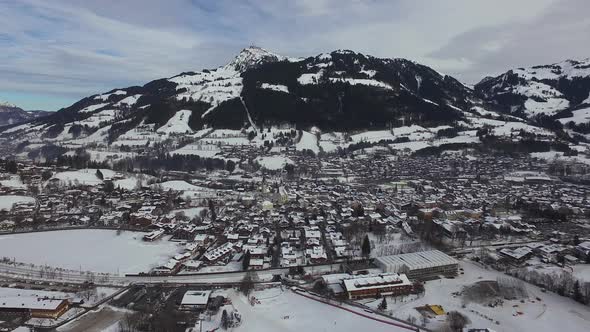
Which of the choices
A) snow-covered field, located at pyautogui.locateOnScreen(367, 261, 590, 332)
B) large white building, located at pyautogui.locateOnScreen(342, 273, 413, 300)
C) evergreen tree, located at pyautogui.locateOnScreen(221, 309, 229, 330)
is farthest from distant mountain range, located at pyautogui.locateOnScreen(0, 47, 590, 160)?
evergreen tree, located at pyautogui.locateOnScreen(221, 309, 229, 330)

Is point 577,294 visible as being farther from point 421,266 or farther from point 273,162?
point 273,162

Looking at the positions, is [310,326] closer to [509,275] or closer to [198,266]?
[198,266]

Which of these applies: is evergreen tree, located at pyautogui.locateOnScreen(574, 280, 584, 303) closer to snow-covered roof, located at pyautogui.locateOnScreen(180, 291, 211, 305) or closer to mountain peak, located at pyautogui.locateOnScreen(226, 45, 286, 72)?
snow-covered roof, located at pyautogui.locateOnScreen(180, 291, 211, 305)

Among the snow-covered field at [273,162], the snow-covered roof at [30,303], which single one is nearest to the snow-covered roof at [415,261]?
the snow-covered roof at [30,303]

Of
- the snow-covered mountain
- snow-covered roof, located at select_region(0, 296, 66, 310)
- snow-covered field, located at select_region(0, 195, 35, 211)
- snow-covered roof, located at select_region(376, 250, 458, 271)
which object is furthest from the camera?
the snow-covered mountain

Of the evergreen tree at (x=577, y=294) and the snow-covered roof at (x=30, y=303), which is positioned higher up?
the evergreen tree at (x=577, y=294)

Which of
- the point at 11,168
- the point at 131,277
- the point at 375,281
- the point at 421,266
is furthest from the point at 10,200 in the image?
the point at 421,266

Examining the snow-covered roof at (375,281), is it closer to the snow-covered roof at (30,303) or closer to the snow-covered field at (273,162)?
the snow-covered roof at (30,303)
